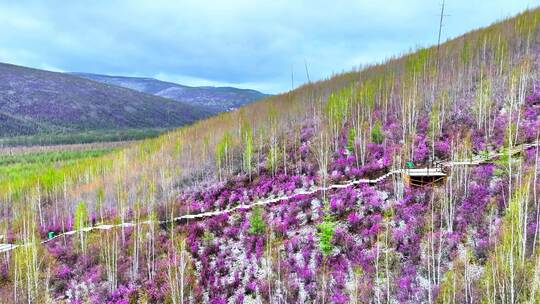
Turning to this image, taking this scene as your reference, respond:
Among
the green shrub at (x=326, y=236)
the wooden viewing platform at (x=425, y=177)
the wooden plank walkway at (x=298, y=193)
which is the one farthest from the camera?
the wooden plank walkway at (x=298, y=193)

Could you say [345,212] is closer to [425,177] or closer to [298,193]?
[298,193]

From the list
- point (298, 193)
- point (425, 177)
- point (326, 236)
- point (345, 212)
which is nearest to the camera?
point (326, 236)

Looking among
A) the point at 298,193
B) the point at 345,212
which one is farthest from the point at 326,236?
the point at 298,193

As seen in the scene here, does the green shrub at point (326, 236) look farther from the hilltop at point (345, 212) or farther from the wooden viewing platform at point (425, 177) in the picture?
the wooden viewing platform at point (425, 177)

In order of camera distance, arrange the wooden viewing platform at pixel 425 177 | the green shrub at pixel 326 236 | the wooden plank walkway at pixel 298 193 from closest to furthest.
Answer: the green shrub at pixel 326 236 → the wooden viewing platform at pixel 425 177 → the wooden plank walkway at pixel 298 193

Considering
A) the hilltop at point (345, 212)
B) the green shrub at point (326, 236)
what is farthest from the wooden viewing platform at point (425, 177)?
the green shrub at point (326, 236)

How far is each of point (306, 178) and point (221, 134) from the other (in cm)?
1661

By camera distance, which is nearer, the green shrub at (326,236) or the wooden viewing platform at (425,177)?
the green shrub at (326,236)

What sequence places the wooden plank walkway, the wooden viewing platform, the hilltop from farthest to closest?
the wooden plank walkway < the wooden viewing platform < the hilltop

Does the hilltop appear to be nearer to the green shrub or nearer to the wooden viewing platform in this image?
the green shrub

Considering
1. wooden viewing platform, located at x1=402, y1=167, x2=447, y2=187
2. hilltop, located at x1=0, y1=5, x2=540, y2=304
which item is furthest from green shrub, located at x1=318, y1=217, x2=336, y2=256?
wooden viewing platform, located at x1=402, y1=167, x2=447, y2=187

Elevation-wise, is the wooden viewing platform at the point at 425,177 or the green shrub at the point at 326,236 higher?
the wooden viewing platform at the point at 425,177

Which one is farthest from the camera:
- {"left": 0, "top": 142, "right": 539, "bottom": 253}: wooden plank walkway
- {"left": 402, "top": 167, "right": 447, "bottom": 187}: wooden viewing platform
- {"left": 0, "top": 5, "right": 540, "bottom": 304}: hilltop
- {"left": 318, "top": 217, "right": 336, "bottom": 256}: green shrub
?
{"left": 0, "top": 142, "right": 539, "bottom": 253}: wooden plank walkway

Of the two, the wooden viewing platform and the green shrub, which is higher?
the wooden viewing platform
